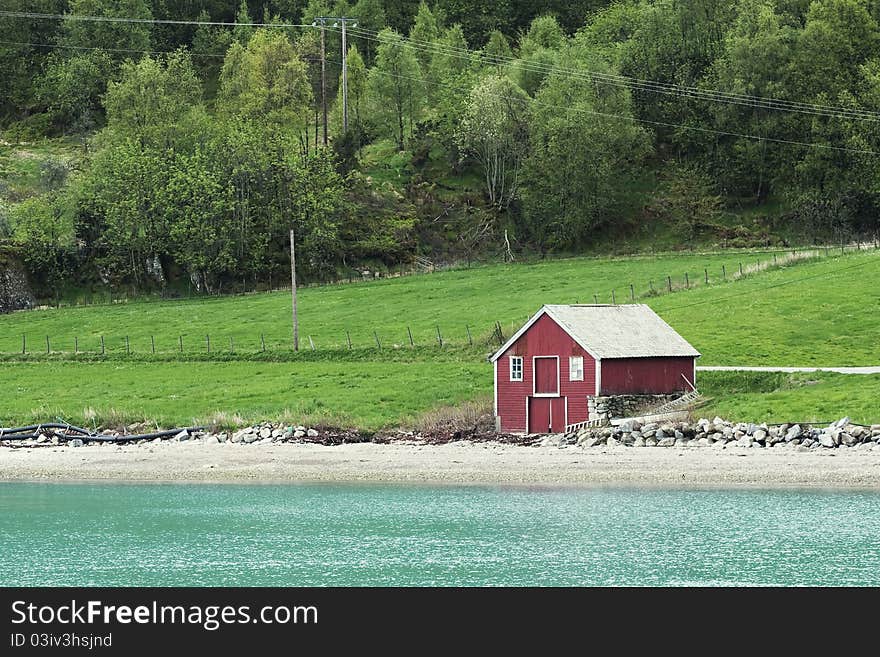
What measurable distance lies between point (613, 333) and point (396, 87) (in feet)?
253

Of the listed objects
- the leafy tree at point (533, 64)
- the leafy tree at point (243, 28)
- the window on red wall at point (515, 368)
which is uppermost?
the leafy tree at point (243, 28)

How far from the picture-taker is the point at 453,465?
48.8 meters

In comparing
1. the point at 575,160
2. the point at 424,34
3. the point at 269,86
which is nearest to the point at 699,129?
the point at 575,160

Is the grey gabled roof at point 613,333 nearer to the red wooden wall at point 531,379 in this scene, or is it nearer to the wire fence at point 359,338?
the red wooden wall at point 531,379

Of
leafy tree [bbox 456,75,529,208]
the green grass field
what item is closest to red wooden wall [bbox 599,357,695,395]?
the green grass field

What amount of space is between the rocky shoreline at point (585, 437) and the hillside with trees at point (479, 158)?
4375 cm

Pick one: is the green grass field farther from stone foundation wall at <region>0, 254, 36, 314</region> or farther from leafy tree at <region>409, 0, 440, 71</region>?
leafy tree at <region>409, 0, 440, 71</region>

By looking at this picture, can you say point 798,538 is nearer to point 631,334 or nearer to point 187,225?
point 631,334

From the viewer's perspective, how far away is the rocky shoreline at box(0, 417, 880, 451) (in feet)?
154

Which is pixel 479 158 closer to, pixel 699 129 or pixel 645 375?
pixel 699 129

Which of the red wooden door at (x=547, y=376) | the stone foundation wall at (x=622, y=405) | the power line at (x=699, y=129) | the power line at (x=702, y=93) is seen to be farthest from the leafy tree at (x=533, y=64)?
the stone foundation wall at (x=622, y=405)

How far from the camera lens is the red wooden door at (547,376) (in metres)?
54.7

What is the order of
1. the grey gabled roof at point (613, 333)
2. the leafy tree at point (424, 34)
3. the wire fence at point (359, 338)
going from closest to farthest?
the grey gabled roof at point (613, 333) → the wire fence at point (359, 338) → the leafy tree at point (424, 34)

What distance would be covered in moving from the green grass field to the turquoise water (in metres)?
8.89
